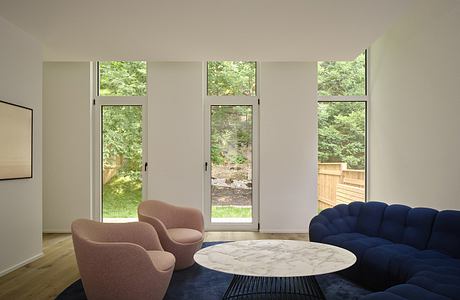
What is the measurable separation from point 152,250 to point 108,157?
3.53 metres

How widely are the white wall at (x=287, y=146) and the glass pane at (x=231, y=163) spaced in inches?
11.0

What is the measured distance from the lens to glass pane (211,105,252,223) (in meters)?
6.79

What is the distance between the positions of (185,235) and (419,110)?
329 centimetres

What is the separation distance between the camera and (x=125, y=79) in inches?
271

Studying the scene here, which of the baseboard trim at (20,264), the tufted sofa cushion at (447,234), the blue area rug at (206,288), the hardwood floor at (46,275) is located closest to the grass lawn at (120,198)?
the hardwood floor at (46,275)

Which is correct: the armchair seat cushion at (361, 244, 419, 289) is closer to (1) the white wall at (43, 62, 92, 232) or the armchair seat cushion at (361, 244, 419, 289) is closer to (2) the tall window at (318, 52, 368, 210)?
(2) the tall window at (318, 52, 368, 210)

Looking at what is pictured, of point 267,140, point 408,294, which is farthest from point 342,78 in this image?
point 408,294

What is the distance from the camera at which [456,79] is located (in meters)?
4.30

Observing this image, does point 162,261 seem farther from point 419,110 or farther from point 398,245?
point 419,110

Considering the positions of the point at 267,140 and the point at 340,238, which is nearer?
the point at 340,238

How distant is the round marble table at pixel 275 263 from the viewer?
282 cm

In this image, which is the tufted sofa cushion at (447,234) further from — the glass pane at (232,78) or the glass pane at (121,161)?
the glass pane at (121,161)

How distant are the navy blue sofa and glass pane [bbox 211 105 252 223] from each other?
7.35 feet

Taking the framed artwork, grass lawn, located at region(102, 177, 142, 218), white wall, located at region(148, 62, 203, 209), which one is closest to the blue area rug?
the framed artwork
